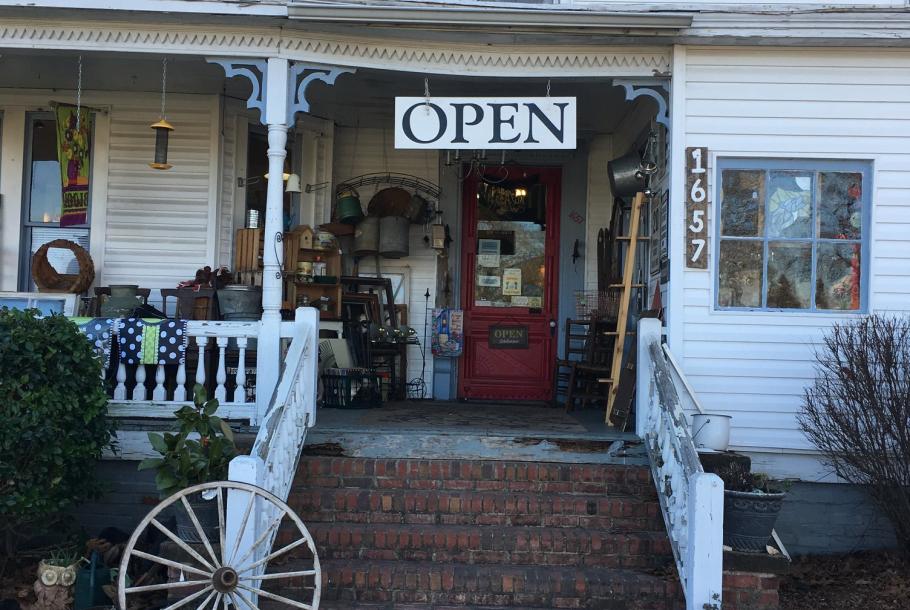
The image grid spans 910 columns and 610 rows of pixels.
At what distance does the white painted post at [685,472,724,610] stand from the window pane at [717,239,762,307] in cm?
233

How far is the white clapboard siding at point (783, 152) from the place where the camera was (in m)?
6.69

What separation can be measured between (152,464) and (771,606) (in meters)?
3.68

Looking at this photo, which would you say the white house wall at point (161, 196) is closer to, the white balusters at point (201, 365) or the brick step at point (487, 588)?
the white balusters at point (201, 365)

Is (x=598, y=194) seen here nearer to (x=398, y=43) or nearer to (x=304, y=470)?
(x=398, y=43)

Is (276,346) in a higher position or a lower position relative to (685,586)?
higher

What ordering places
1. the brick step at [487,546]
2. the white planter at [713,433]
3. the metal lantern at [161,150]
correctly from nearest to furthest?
the brick step at [487,546] → the white planter at [713,433] → the metal lantern at [161,150]

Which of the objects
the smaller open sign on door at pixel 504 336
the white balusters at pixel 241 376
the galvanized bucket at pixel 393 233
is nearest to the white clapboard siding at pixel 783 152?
the smaller open sign on door at pixel 504 336

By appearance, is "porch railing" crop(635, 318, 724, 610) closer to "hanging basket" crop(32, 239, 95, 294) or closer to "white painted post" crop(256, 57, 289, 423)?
"white painted post" crop(256, 57, 289, 423)

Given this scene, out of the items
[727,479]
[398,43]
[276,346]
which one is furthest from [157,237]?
[727,479]

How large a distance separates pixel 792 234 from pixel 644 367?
1.59 meters

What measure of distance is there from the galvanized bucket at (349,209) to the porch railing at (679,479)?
12.3 feet

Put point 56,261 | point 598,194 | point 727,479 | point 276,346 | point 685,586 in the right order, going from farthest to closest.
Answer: point 598,194 < point 56,261 < point 276,346 < point 727,479 < point 685,586

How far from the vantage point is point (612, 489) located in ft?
19.9

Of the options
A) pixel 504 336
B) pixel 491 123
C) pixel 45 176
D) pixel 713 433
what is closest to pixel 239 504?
pixel 713 433
